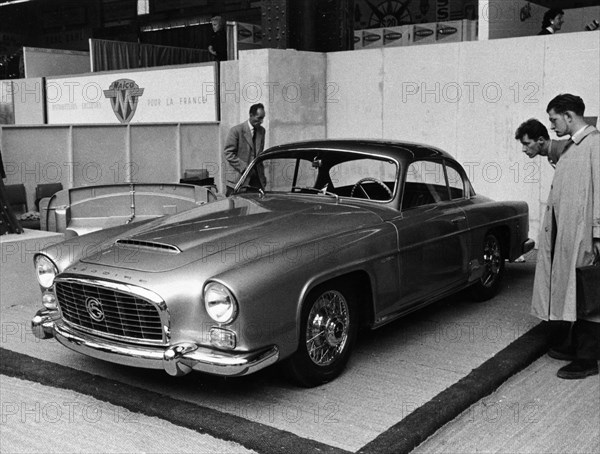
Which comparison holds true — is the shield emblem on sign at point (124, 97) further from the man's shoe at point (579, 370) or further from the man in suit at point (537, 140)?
the man's shoe at point (579, 370)

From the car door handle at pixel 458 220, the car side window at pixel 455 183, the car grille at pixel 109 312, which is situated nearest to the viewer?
the car grille at pixel 109 312

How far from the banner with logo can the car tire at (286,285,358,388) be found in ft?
23.6

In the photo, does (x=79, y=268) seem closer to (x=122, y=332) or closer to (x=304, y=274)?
(x=122, y=332)

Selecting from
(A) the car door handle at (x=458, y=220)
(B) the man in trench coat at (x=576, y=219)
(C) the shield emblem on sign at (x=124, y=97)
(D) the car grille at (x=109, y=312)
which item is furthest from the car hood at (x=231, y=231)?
(C) the shield emblem on sign at (x=124, y=97)

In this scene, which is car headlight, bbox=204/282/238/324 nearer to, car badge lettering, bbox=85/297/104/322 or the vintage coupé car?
the vintage coupé car

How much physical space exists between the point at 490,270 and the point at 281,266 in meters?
3.00

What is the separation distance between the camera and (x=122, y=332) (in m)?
4.23

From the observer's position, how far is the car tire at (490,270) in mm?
6430

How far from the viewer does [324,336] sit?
14.8ft

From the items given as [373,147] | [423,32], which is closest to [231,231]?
[373,147]

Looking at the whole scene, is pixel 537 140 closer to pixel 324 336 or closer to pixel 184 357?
pixel 324 336

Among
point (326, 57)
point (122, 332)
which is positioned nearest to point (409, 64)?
point (326, 57)

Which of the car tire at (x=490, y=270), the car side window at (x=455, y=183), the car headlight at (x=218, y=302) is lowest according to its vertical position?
the car tire at (x=490, y=270)

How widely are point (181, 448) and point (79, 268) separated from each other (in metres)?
1.31
